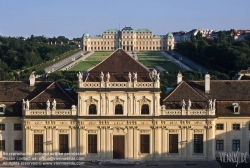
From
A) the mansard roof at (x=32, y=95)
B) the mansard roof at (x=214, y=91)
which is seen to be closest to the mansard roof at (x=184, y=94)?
the mansard roof at (x=214, y=91)

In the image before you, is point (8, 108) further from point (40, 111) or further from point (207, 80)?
point (207, 80)

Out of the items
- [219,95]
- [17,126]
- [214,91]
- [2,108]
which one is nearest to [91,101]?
[17,126]

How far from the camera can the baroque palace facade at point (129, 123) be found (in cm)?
4272

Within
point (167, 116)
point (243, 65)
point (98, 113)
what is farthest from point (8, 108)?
point (243, 65)

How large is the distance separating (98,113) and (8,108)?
→ 8323 millimetres

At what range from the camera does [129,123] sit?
141 feet

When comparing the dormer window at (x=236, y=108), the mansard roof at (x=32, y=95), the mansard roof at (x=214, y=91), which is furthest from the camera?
the mansard roof at (x=214, y=91)

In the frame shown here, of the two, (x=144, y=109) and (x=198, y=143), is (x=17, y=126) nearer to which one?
(x=144, y=109)

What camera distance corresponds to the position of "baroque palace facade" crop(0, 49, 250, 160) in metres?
42.7

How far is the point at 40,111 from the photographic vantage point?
140 ft

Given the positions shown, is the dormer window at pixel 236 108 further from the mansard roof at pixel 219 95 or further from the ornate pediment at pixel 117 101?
the ornate pediment at pixel 117 101

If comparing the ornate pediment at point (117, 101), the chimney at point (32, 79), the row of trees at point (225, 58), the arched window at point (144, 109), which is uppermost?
the row of trees at point (225, 58)

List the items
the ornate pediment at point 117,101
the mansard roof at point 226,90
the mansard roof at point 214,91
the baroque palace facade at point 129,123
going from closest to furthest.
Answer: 1. the baroque palace facade at point 129,123
2. the ornate pediment at point 117,101
3. the mansard roof at point 214,91
4. the mansard roof at point 226,90

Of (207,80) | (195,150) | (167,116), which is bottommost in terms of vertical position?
(195,150)
